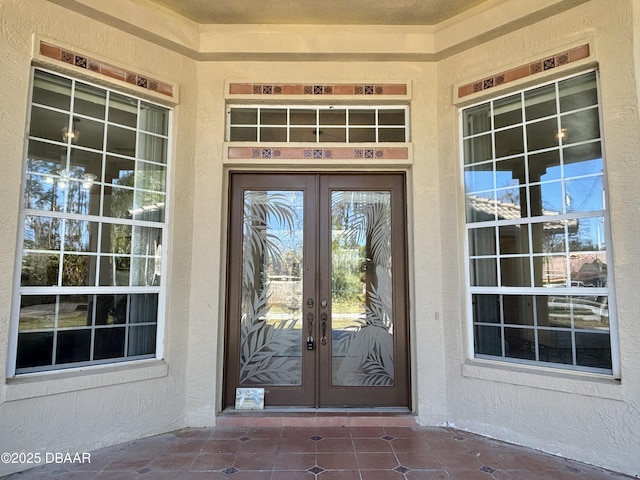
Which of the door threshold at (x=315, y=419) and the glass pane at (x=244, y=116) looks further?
the glass pane at (x=244, y=116)

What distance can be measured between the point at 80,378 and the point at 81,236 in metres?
1.09

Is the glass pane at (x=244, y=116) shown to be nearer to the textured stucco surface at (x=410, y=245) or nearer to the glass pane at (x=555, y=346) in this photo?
the textured stucco surface at (x=410, y=245)

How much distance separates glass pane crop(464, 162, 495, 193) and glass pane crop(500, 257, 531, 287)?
0.67m

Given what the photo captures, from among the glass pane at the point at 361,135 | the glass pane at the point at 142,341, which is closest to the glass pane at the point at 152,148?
the glass pane at the point at 142,341

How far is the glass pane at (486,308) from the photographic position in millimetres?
3209

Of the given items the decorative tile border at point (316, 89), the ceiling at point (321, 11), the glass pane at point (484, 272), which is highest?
the ceiling at point (321, 11)

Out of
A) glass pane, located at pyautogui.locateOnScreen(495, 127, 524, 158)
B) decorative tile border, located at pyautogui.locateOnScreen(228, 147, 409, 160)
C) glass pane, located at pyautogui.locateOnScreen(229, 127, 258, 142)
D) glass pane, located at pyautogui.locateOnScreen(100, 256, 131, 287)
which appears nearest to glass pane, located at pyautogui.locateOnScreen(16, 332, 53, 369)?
glass pane, located at pyautogui.locateOnScreen(100, 256, 131, 287)

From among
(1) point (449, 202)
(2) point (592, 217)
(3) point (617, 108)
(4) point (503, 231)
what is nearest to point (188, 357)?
(1) point (449, 202)

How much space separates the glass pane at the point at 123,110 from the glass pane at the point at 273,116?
44.6 inches

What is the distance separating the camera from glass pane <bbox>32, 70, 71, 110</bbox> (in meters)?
2.83

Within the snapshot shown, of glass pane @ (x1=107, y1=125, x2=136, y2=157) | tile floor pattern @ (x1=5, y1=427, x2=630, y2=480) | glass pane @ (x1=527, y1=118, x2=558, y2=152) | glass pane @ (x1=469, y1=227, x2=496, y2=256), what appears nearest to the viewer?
tile floor pattern @ (x1=5, y1=427, x2=630, y2=480)

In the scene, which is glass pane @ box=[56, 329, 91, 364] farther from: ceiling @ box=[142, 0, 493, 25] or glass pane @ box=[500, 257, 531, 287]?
glass pane @ box=[500, 257, 531, 287]

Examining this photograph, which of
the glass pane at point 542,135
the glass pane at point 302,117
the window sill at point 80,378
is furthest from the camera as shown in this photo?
the glass pane at point 302,117

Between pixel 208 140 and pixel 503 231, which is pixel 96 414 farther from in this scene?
pixel 503 231
